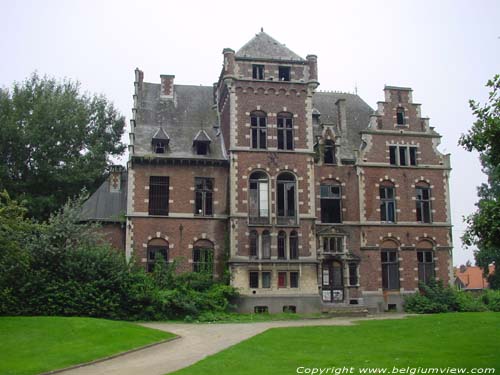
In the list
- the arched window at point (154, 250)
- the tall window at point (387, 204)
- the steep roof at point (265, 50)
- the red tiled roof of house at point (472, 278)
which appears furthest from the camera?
the red tiled roof of house at point (472, 278)

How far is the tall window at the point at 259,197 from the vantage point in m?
37.4

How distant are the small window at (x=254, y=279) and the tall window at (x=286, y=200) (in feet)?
12.2

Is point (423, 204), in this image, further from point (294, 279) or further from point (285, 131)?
point (294, 279)

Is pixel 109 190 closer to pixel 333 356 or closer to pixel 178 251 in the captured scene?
pixel 178 251

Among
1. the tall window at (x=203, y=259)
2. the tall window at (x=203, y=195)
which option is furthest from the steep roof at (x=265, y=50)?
the tall window at (x=203, y=259)

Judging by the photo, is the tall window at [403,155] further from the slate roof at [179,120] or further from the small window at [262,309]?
the small window at [262,309]

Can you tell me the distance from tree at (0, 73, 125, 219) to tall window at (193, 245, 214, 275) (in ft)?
41.1

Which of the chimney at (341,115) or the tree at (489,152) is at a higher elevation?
the chimney at (341,115)

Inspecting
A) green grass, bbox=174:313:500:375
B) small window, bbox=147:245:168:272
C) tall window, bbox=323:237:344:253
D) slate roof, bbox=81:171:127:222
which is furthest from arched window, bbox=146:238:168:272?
green grass, bbox=174:313:500:375

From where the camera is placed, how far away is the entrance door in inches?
1523

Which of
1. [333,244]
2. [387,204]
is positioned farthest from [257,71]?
[387,204]

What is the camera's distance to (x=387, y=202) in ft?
134

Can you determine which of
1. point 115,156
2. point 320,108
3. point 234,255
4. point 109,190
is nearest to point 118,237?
point 109,190

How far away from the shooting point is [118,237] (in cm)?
3741
